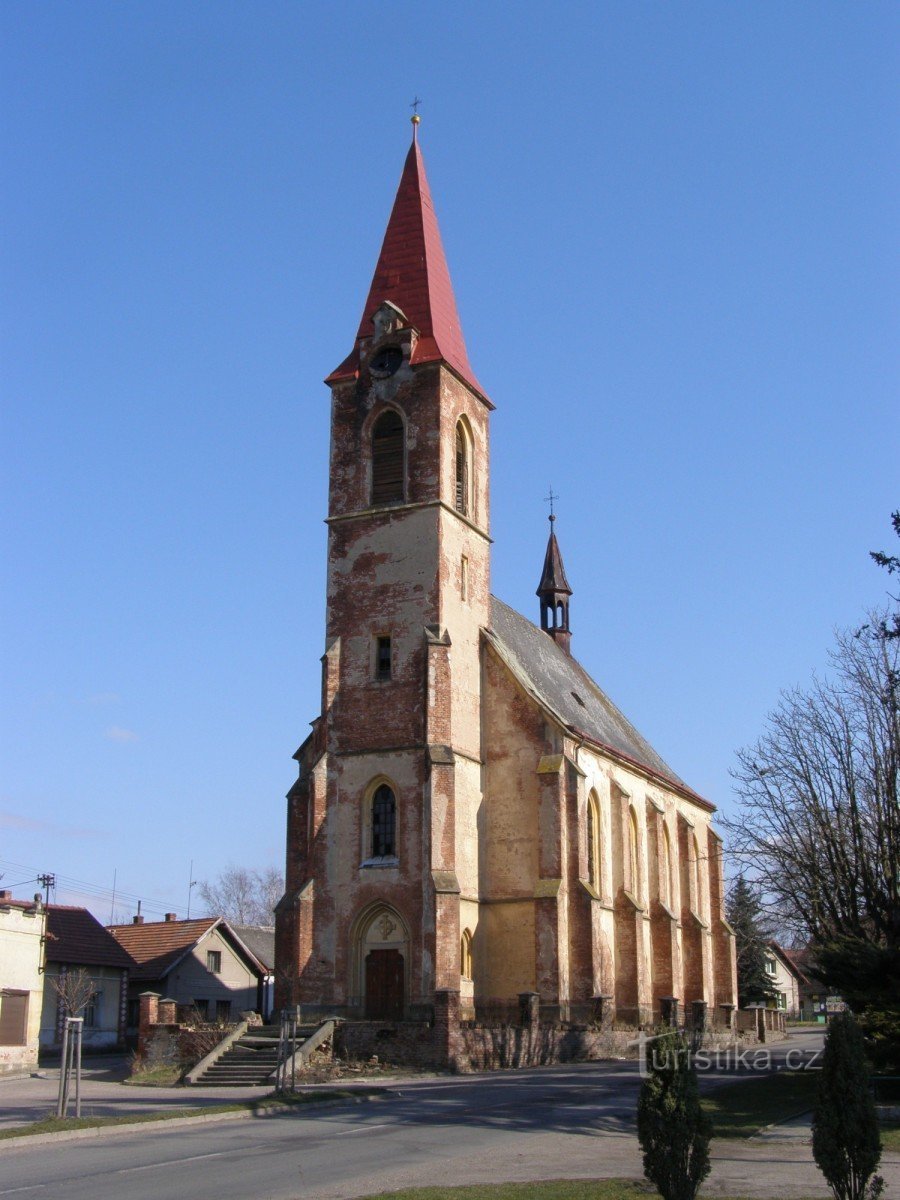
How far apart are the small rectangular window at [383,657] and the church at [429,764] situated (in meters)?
0.04

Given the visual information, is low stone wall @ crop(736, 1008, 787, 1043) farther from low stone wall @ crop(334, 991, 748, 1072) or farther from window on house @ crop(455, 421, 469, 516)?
window on house @ crop(455, 421, 469, 516)

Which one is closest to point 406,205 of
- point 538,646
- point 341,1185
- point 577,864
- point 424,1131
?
point 538,646

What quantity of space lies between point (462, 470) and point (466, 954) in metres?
14.1

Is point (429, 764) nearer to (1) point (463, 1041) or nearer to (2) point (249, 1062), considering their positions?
(1) point (463, 1041)

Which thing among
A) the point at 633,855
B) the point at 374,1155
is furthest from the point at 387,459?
the point at 374,1155

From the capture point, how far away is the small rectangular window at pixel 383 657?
36219 mm

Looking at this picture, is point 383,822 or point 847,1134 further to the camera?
point 383,822

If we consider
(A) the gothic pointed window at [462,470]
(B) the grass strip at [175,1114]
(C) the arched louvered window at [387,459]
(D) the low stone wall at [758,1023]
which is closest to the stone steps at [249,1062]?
(B) the grass strip at [175,1114]

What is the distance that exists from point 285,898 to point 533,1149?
61.6ft

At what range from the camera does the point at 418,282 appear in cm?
3975

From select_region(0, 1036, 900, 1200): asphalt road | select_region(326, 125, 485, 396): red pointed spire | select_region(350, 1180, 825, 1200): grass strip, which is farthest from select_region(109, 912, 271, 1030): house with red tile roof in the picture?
select_region(350, 1180, 825, 1200): grass strip

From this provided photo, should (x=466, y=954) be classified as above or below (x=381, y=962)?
above

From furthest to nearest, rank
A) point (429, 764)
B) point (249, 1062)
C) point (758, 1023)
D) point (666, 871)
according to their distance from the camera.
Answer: point (758, 1023) < point (666, 871) < point (429, 764) < point (249, 1062)

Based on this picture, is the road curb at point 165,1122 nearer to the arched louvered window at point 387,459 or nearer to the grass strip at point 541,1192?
the grass strip at point 541,1192
